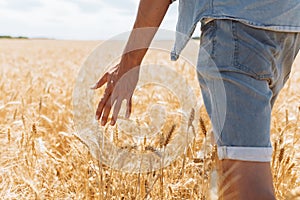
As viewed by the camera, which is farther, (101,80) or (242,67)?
(101,80)

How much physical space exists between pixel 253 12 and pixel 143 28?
0.28 m

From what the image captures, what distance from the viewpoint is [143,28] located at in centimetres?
115

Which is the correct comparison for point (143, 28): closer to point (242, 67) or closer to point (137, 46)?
point (137, 46)

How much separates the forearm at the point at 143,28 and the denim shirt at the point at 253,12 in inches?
3.2

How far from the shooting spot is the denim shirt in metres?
1.04

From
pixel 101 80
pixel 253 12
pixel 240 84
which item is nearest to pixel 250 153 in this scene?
pixel 240 84

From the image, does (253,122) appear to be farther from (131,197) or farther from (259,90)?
(131,197)

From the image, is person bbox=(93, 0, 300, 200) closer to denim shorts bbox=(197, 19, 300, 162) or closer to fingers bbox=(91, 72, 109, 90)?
denim shorts bbox=(197, 19, 300, 162)

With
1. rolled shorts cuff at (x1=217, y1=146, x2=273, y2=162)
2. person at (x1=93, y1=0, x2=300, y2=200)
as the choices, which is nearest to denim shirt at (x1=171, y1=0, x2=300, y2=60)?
person at (x1=93, y1=0, x2=300, y2=200)

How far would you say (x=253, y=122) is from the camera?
1.00m

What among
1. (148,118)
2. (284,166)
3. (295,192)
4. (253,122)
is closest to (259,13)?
(253,122)

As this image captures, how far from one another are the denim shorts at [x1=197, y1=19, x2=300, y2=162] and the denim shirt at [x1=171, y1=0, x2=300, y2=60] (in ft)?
0.07

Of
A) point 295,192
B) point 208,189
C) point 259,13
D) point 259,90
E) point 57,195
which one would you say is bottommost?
point 57,195

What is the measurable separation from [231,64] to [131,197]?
0.72m
